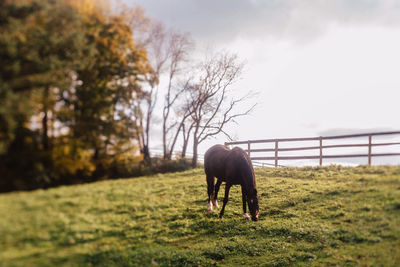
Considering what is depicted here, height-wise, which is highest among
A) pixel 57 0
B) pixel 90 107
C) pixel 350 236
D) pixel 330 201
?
pixel 57 0

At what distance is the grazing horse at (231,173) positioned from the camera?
21.6 ft

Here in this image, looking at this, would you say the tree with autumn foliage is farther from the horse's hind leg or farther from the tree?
the horse's hind leg

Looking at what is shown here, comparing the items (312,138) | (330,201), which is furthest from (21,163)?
(312,138)

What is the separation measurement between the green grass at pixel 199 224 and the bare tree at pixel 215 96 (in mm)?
1547

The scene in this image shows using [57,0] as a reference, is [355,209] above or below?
below

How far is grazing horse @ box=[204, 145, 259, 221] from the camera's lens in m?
Result: 6.60

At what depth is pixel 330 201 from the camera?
6.48m

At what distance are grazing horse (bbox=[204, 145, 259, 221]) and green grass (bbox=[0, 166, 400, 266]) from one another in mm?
387

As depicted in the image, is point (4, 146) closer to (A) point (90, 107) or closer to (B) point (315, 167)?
(A) point (90, 107)

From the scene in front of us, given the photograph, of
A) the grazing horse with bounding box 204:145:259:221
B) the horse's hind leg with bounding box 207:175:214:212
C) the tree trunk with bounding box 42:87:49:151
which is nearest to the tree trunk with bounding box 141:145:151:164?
the tree trunk with bounding box 42:87:49:151

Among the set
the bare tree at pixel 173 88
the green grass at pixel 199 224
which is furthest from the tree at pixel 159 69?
the green grass at pixel 199 224

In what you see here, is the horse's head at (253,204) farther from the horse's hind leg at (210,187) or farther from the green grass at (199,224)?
the horse's hind leg at (210,187)

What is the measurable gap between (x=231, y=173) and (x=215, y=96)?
225 cm

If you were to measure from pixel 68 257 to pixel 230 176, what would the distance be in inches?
195
